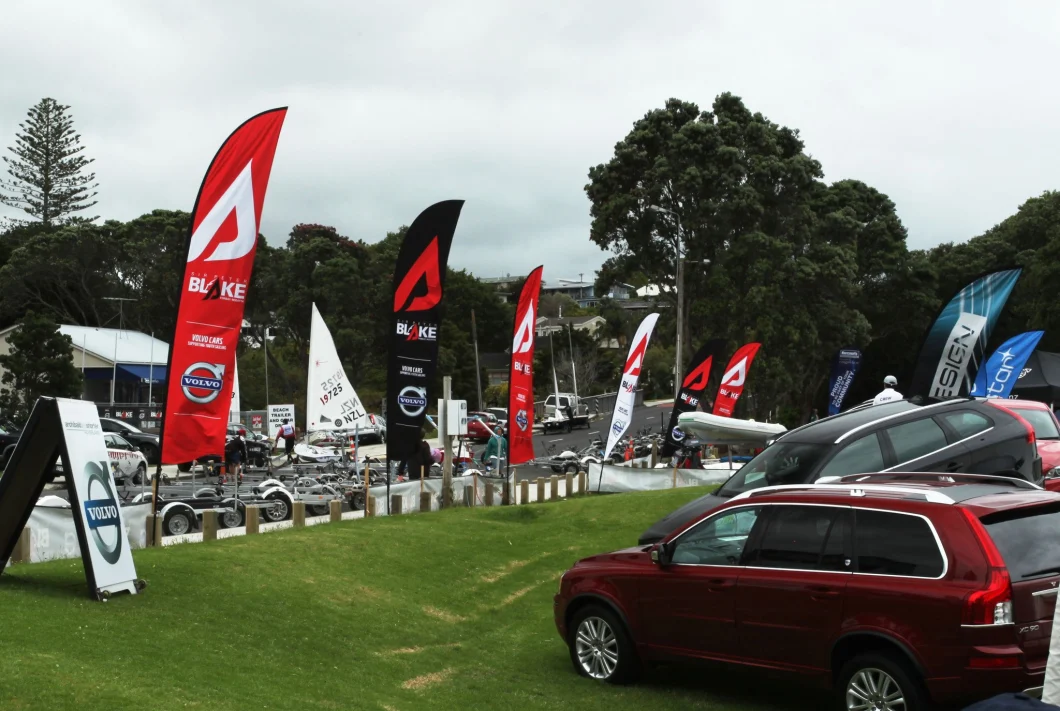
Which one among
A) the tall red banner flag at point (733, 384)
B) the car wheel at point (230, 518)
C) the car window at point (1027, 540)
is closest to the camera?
the car window at point (1027, 540)

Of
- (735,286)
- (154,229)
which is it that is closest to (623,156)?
(735,286)

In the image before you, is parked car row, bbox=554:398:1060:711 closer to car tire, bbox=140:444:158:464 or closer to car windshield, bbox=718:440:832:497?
car windshield, bbox=718:440:832:497

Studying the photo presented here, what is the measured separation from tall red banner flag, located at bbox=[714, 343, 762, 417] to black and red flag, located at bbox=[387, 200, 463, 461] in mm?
13100

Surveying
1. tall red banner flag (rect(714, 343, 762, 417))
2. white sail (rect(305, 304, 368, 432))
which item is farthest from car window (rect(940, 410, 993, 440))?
white sail (rect(305, 304, 368, 432))

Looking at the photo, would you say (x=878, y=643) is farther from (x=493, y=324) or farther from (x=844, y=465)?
(x=493, y=324)

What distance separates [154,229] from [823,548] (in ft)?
207

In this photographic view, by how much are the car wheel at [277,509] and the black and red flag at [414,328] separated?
8.29 feet

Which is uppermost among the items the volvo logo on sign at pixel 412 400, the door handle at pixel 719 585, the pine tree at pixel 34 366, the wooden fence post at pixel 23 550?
the pine tree at pixel 34 366

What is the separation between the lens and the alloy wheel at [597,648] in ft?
29.6

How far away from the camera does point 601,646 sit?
9.12 meters

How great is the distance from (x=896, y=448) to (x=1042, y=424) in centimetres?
328

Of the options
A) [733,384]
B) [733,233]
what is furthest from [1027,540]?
[733,233]

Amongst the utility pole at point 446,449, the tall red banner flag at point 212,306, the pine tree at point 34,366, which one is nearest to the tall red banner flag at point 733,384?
the utility pole at point 446,449

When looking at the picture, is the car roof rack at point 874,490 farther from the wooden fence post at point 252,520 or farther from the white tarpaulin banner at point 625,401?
the white tarpaulin banner at point 625,401
